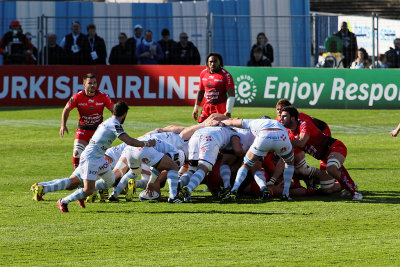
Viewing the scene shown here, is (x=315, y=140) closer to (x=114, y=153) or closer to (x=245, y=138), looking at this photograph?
(x=245, y=138)

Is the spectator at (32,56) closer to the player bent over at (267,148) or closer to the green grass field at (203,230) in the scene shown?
the green grass field at (203,230)

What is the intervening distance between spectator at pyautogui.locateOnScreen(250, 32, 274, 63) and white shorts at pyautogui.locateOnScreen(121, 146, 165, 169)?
45.7 feet

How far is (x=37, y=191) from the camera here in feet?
41.8

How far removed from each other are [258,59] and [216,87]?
947 cm

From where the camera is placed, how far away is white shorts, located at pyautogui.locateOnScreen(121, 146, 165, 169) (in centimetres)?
1225

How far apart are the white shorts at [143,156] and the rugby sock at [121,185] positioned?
1.99 ft

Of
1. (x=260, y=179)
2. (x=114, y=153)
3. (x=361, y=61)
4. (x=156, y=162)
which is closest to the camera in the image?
(x=156, y=162)

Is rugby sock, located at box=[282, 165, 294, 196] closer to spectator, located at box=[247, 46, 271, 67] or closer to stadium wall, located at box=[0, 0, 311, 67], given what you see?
spectator, located at box=[247, 46, 271, 67]

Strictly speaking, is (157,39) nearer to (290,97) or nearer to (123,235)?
(290,97)

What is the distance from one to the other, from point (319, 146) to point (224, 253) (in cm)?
472

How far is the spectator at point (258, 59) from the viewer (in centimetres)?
2558

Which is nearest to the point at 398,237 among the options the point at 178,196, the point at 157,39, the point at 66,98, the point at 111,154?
the point at 178,196

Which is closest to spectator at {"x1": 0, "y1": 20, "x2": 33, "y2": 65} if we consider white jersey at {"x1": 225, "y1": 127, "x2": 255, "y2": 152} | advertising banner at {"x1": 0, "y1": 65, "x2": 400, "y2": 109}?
advertising banner at {"x1": 0, "y1": 65, "x2": 400, "y2": 109}

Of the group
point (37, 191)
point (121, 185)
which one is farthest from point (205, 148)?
point (37, 191)
